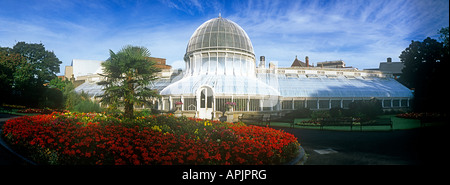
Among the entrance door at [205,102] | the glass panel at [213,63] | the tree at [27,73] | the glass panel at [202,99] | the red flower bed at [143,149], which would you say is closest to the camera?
the red flower bed at [143,149]

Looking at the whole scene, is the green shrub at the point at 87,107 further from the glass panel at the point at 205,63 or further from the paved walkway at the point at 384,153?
the glass panel at the point at 205,63

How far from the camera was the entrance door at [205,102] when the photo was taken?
A: 24203mm

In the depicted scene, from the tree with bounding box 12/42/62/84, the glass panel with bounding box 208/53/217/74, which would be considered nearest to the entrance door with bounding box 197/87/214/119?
the glass panel with bounding box 208/53/217/74

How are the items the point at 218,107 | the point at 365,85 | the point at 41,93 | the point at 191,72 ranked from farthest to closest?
the point at 365,85 < the point at 191,72 < the point at 218,107 < the point at 41,93

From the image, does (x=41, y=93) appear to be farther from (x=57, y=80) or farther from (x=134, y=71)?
(x=57, y=80)

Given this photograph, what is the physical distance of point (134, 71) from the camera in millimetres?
Result: 12680

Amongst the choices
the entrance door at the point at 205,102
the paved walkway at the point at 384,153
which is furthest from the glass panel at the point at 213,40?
the paved walkway at the point at 384,153

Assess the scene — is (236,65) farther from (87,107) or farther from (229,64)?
(87,107)

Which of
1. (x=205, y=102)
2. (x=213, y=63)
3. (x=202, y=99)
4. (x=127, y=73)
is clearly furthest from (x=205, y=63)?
(x=127, y=73)

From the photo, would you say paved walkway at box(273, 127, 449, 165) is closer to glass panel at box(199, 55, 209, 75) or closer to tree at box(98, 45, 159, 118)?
tree at box(98, 45, 159, 118)

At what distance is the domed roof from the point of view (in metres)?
31.6

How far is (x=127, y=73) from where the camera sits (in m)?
12.4
